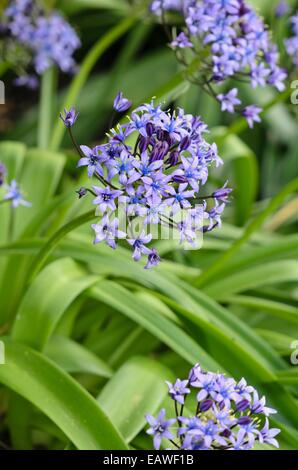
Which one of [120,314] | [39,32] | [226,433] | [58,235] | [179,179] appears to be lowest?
[226,433]

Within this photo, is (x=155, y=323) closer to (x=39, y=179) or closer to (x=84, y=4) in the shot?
(x=39, y=179)

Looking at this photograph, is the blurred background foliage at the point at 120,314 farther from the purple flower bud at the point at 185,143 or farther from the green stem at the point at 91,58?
the purple flower bud at the point at 185,143

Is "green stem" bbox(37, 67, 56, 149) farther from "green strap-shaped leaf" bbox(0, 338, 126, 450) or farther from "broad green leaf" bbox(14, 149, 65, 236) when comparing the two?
"green strap-shaped leaf" bbox(0, 338, 126, 450)

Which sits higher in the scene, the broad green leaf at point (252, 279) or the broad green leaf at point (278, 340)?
the broad green leaf at point (252, 279)

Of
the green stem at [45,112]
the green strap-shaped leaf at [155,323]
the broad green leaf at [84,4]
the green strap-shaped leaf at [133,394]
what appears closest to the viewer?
the green strap-shaped leaf at [133,394]

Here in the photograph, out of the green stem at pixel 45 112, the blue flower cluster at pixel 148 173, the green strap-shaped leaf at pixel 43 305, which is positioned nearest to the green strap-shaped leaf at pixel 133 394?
the green strap-shaped leaf at pixel 43 305

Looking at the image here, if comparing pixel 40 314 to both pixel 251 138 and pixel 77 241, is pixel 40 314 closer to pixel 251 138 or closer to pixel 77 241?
pixel 77 241

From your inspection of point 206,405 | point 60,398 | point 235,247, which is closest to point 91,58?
point 235,247
